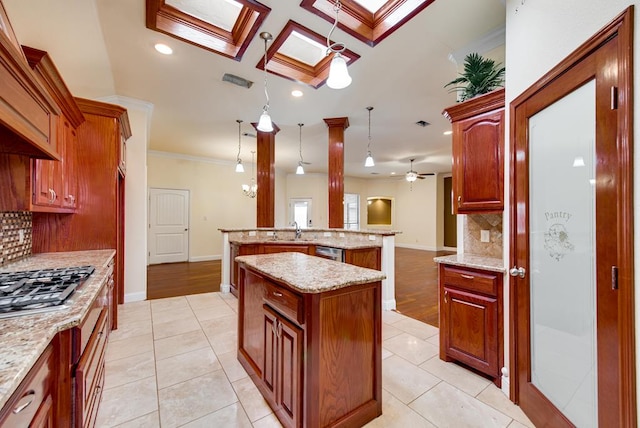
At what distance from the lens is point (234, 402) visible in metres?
1.73

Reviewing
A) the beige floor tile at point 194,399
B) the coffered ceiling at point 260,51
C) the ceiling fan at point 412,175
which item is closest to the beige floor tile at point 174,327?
the beige floor tile at point 194,399

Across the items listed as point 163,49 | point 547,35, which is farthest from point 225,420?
point 163,49

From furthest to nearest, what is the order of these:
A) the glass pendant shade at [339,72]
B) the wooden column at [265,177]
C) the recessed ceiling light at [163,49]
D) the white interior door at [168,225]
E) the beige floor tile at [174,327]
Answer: the white interior door at [168,225] → the wooden column at [265,177] → the beige floor tile at [174,327] → the recessed ceiling light at [163,49] → the glass pendant shade at [339,72]

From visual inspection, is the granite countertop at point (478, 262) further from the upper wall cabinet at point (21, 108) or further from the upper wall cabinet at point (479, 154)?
the upper wall cabinet at point (21, 108)

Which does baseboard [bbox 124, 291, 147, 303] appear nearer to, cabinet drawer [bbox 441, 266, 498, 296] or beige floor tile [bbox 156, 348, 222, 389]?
beige floor tile [bbox 156, 348, 222, 389]

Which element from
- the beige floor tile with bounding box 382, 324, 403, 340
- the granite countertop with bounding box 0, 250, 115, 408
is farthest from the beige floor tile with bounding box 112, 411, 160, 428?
the beige floor tile with bounding box 382, 324, 403, 340

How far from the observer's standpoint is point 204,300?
3795 millimetres

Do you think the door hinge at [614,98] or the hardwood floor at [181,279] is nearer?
the door hinge at [614,98]

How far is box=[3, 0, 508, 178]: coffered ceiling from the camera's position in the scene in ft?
7.04

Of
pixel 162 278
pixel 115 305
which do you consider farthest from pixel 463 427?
pixel 162 278

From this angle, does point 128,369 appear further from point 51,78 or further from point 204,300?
point 51,78

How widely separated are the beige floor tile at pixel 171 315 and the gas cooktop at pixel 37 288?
5.13 ft

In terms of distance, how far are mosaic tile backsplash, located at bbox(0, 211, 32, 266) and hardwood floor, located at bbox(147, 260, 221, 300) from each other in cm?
190

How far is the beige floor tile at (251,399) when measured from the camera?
1632mm
